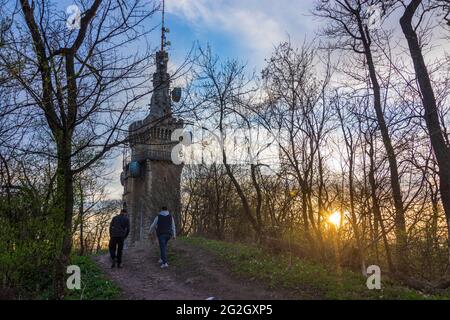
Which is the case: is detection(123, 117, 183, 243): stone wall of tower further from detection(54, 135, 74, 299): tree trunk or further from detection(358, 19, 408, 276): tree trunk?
detection(54, 135, 74, 299): tree trunk

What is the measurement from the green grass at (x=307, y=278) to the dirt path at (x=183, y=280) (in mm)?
395

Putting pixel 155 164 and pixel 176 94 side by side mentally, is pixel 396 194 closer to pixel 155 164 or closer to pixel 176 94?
pixel 176 94

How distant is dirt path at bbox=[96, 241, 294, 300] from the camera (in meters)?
9.23

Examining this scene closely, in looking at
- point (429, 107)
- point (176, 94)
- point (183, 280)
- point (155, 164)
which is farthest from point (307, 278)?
point (155, 164)

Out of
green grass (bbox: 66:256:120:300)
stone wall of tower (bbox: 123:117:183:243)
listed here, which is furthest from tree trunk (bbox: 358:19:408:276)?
stone wall of tower (bbox: 123:117:183:243)

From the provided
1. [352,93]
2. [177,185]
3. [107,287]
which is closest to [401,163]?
[352,93]

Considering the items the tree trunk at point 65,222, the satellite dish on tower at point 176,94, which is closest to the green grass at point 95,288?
the tree trunk at point 65,222

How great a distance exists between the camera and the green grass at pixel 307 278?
8.49 m

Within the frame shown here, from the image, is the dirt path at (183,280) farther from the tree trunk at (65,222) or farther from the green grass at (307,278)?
the tree trunk at (65,222)

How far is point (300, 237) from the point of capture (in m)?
15.2

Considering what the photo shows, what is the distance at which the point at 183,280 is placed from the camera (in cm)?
1127

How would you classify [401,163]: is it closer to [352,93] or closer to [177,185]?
[352,93]

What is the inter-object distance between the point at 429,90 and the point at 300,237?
678 cm

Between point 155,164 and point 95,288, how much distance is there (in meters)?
33.3
